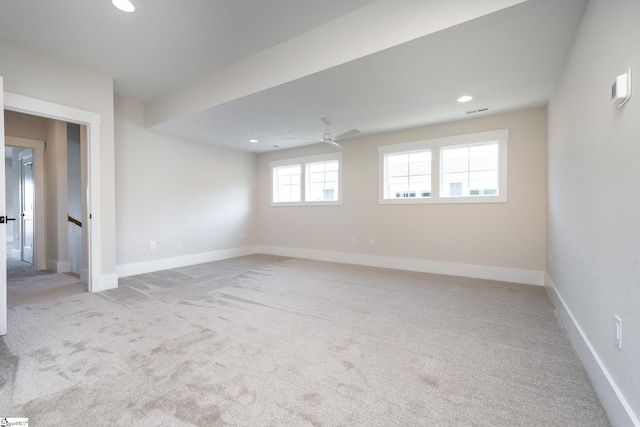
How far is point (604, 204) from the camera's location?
160 cm

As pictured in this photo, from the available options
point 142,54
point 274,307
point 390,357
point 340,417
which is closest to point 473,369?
point 390,357

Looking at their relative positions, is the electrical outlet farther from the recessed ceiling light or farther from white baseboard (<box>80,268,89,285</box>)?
white baseboard (<box>80,268,89,285</box>)

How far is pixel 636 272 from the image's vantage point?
1215 millimetres

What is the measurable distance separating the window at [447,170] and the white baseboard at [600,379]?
7.21 feet

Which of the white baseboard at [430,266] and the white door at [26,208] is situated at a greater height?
the white door at [26,208]

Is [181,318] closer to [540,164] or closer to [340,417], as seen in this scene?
[340,417]

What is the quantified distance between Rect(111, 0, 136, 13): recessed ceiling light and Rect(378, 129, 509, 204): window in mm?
3839

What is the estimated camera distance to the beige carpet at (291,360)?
1451 millimetres

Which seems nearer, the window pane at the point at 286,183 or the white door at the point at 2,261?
the white door at the point at 2,261

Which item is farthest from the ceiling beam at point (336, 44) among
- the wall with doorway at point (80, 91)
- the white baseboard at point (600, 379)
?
the white baseboard at point (600, 379)

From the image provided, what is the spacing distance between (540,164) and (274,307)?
389cm

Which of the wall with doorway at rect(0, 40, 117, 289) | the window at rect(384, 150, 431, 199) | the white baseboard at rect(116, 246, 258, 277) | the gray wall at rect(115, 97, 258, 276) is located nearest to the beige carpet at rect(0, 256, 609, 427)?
the wall with doorway at rect(0, 40, 117, 289)

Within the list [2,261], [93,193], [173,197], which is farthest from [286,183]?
[2,261]

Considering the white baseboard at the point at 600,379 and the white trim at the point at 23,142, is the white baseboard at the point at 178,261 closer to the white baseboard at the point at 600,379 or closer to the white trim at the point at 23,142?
the white trim at the point at 23,142
